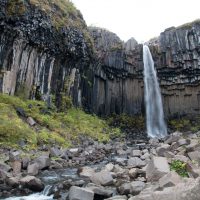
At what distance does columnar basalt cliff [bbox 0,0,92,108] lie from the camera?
899 inches

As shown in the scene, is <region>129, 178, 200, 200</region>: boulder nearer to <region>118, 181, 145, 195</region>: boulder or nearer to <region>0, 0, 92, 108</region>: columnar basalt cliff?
<region>118, 181, 145, 195</region>: boulder

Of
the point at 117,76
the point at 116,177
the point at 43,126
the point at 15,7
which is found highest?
the point at 15,7

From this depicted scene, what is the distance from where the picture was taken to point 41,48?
83.6ft

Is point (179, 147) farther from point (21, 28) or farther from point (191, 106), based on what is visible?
point (191, 106)

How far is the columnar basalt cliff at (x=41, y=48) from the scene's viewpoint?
2284 cm

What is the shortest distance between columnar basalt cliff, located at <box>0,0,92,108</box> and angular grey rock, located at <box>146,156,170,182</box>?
1463cm

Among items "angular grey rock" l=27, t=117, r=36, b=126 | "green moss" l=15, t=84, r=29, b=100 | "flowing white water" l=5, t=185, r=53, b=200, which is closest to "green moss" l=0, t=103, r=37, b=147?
"angular grey rock" l=27, t=117, r=36, b=126

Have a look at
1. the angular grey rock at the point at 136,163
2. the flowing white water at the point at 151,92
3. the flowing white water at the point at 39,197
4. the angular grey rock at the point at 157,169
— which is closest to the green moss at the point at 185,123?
the flowing white water at the point at 151,92

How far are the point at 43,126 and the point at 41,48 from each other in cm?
711

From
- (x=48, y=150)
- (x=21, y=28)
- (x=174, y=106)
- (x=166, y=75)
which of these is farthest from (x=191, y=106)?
(x=48, y=150)

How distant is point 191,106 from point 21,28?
20.9m

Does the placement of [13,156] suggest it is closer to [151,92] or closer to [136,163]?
[136,163]

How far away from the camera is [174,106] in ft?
121

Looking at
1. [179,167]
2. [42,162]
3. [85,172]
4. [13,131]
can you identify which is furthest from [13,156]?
[179,167]
